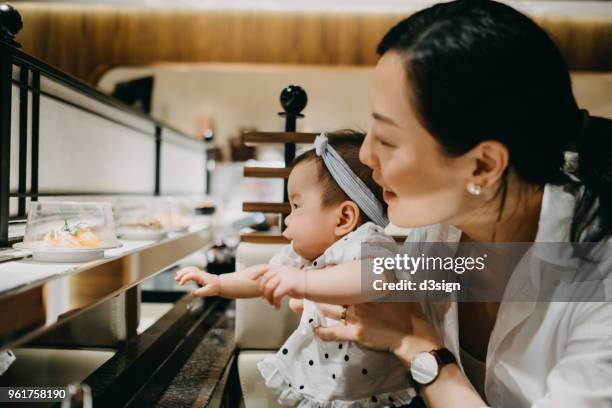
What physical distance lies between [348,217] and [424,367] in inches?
14.6

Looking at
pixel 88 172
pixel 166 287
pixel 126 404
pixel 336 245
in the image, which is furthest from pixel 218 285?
pixel 88 172

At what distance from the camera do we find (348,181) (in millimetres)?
1107

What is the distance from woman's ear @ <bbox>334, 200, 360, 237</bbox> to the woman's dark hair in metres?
0.34

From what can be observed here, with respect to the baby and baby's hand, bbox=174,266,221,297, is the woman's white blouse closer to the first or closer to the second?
the baby

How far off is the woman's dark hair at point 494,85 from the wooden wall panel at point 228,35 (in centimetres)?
377

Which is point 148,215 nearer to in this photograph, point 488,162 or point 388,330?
point 388,330

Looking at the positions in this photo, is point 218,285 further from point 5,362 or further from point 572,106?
point 572,106

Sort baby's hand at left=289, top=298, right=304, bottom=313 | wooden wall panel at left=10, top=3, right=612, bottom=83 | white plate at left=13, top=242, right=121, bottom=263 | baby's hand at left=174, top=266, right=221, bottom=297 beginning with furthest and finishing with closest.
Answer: wooden wall panel at left=10, top=3, right=612, bottom=83 → white plate at left=13, top=242, right=121, bottom=263 → baby's hand at left=289, top=298, right=304, bottom=313 → baby's hand at left=174, top=266, right=221, bottom=297

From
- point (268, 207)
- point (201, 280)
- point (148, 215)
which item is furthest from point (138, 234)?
point (201, 280)

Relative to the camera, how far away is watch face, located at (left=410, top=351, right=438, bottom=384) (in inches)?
36.4

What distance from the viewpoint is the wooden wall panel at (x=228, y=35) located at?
14.6ft

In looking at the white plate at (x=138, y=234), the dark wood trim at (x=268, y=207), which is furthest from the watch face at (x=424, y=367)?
the white plate at (x=138, y=234)

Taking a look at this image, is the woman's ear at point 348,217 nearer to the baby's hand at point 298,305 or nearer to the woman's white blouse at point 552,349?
the baby's hand at point 298,305

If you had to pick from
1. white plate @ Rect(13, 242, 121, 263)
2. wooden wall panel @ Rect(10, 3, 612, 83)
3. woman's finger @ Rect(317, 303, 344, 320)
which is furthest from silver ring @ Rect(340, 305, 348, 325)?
wooden wall panel @ Rect(10, 3, 612, 83)
